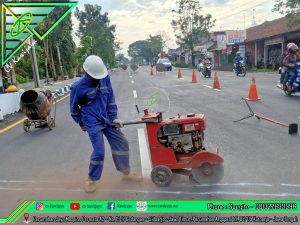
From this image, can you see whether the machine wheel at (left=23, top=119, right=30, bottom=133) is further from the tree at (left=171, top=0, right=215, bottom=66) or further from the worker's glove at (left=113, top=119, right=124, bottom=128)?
the tree at (left=171, top=0, right=215, bottom=66)

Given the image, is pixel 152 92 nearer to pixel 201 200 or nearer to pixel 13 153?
pixel 201 200

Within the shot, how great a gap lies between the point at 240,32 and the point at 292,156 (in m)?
39.6

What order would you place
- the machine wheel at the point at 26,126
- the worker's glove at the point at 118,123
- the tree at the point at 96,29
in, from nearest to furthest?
the worker's glove at the point at 118,123, the machine wheel at the point at 26,126, the tree at the point at 96,29

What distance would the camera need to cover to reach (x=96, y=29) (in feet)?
219

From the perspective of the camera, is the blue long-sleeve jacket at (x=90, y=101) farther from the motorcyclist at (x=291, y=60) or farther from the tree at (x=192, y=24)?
the tree at (x=192, y=24)

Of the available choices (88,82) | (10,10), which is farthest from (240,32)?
(88,82)

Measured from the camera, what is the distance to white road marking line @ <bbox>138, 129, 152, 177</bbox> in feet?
16.5

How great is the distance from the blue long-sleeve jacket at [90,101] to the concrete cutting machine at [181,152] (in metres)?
0.57

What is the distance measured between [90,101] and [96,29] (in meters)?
65.0

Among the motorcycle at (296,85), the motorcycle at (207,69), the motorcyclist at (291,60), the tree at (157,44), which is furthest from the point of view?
the tree at (157,44)

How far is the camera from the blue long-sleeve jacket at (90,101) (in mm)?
4453

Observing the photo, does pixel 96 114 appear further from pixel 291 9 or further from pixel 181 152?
pixel 291 9

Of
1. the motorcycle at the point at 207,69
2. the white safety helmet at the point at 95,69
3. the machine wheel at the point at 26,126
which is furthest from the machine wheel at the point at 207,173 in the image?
the motorcycle at the point at 207,69

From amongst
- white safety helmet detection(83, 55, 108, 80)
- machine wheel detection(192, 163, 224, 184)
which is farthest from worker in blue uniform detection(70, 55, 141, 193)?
machine wheel detection(192, 163, 224, 184)
